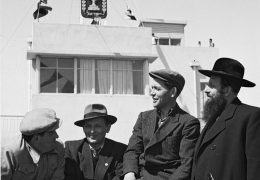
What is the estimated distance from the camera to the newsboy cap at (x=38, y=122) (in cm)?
429

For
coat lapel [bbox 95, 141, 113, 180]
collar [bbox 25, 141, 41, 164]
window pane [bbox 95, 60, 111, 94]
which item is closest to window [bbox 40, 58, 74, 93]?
window pane [bbox 95, 60, 111, 94]

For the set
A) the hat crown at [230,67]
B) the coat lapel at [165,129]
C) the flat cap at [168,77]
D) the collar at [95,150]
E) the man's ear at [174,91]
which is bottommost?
the collar at [95,150]

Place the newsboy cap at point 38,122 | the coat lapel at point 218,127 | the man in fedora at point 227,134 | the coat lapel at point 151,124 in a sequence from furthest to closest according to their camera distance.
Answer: the coat lapel at point 151,124
the newsboy cap at point 38,122
the coat lapel at point 218,127
the man in fedora at point 227,134

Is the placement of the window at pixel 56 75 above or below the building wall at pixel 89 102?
above

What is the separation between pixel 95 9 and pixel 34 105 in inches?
207

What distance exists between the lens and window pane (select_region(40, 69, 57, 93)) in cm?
1681

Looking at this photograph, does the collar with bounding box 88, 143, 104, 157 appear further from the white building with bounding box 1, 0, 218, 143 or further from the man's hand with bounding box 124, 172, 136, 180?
the white building with bounding box 1, 0, 218, 143

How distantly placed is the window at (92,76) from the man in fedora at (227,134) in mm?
13164

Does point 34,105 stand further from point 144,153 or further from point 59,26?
point 144,153

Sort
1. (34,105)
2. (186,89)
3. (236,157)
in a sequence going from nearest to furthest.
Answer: (236,157)
(34,105)
(186,89)

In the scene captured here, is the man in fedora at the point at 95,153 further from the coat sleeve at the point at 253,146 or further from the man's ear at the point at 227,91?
the coat sleeve at the point at 253,146

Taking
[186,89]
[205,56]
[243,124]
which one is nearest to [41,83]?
[186,89]

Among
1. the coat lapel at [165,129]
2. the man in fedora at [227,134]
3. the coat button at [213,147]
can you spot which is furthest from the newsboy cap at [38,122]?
the coat button at [213,147]

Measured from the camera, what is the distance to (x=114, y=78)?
58.5 ft
